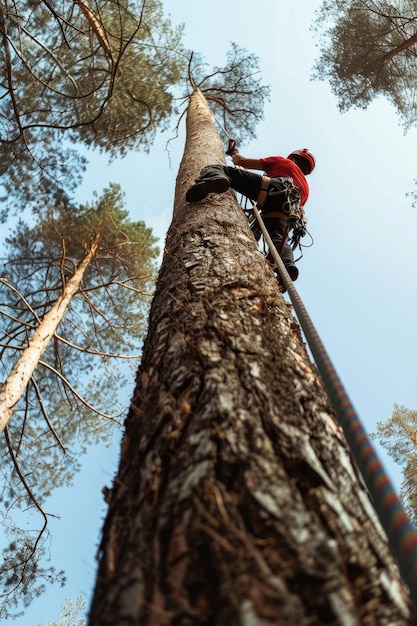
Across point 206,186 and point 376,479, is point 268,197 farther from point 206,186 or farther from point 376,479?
point 376,479

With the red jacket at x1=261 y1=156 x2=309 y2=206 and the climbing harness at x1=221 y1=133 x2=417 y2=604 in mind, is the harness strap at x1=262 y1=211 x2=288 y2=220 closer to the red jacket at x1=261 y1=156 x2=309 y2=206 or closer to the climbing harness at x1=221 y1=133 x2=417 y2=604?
the red jacket at x1=261 y1=156 x2=309 y2=206

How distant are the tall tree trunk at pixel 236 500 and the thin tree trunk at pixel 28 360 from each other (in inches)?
148

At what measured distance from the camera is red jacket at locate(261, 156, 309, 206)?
3.58 m

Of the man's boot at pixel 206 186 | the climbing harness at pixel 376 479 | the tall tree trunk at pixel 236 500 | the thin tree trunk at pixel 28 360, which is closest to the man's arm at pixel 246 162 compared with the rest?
the man's boot at pixel 206 186

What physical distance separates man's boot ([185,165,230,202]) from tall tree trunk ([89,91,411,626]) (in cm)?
136

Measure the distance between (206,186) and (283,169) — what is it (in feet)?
3.82

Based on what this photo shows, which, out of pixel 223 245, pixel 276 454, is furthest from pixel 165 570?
pixel 223 245

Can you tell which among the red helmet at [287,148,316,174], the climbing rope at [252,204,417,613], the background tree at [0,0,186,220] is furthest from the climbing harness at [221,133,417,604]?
the background tree at [0,0,186,220]

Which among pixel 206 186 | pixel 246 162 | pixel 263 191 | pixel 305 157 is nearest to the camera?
pixel 206 186

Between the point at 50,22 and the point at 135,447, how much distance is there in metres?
7.81

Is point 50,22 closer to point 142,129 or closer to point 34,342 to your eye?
point 142,129

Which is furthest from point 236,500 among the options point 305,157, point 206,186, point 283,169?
point 305,157

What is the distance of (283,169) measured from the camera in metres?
3.59

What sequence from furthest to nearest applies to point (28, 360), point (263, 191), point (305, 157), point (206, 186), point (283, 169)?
point (28, 360) → point (305, 157) → point (283, 169) → point (263, 191) → point (206, 186)
